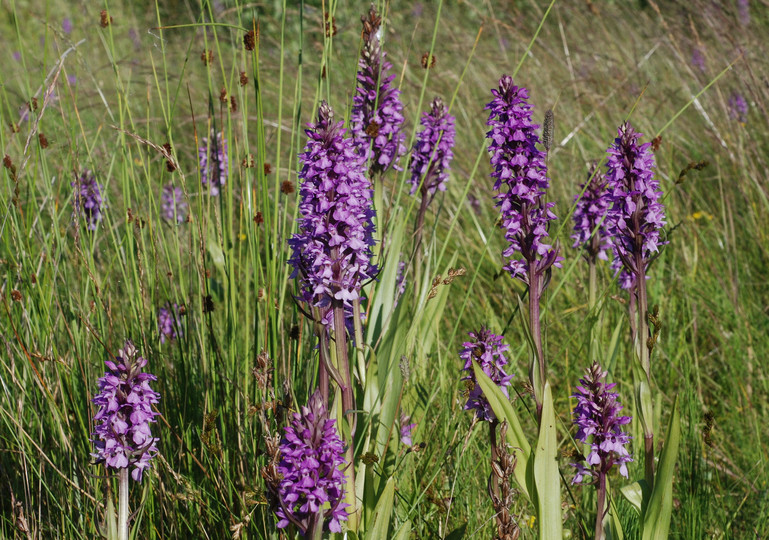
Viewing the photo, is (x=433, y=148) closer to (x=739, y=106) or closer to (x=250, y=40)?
(x=250, y=40)

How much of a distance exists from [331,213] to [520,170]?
518 mm

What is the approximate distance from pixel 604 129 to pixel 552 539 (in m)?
3.49

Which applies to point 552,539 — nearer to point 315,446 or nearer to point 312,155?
point 315,446

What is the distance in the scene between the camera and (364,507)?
1842 millimetres

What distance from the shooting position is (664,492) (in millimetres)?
1636

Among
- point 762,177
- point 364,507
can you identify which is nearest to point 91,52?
point 762,177

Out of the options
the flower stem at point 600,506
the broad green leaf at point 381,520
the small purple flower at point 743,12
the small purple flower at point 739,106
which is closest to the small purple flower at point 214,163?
the broad green leaf at point 381,520

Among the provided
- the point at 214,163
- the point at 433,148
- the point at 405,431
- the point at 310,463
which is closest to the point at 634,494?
the point at 405,431

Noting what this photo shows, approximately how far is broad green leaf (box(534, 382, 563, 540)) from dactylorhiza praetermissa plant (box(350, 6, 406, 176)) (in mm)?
1210

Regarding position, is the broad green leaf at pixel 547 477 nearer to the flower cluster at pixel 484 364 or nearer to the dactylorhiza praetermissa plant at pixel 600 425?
the dactylorhiza praetermissa plant at pixel 600 425

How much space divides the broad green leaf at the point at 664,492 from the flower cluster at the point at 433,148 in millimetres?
1574

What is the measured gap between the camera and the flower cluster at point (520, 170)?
5.88 feet

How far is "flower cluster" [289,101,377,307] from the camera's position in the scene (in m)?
1.64

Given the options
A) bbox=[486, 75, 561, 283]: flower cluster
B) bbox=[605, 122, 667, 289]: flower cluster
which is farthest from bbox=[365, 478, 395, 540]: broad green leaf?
bbox=[605, 122, 667, 289]: flower cluster
